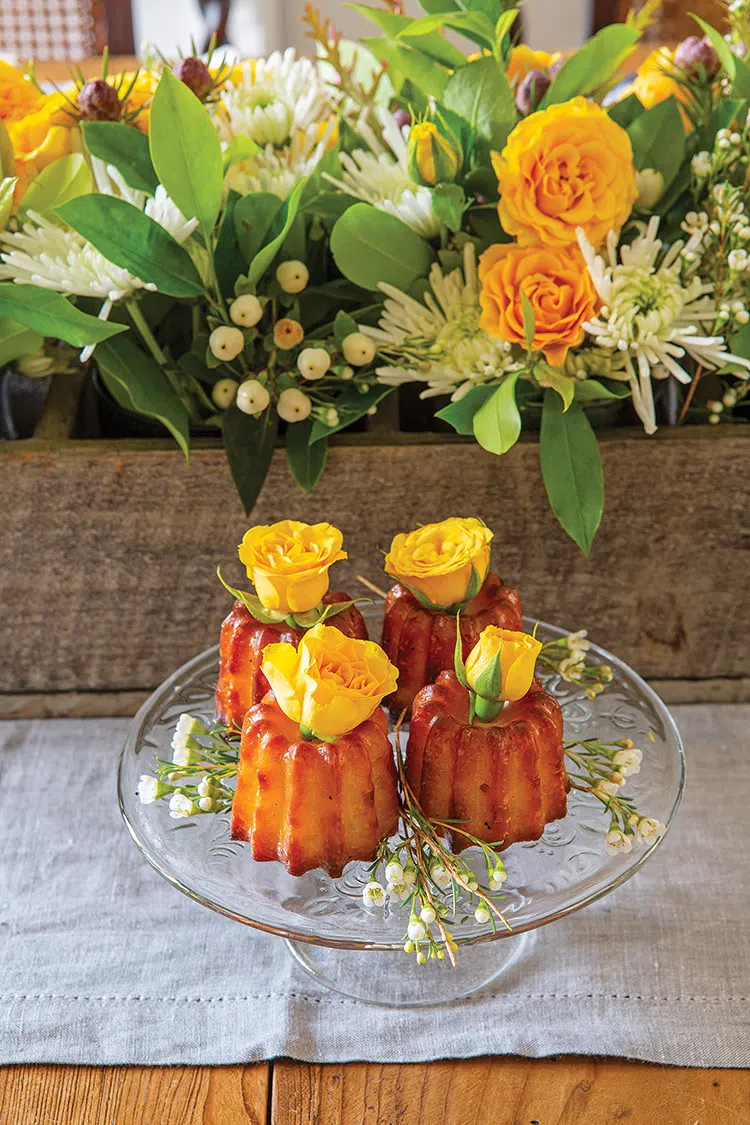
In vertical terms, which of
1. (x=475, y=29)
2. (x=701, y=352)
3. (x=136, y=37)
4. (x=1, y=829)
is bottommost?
(x=1, y=829)

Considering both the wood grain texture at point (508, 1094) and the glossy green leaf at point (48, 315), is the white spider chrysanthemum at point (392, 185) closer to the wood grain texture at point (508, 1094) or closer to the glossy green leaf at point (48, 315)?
the glossy green leaf at point (48, 315)

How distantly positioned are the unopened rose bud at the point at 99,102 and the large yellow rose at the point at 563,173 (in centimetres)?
22

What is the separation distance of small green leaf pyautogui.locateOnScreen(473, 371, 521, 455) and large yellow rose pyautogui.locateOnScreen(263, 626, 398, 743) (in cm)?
18

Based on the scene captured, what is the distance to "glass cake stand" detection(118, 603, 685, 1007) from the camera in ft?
1.69

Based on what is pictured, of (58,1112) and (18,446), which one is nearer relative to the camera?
(58,1112)

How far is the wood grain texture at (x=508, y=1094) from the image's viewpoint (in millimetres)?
551

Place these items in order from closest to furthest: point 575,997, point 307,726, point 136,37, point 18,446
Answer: point 307,726 < point 575,997 < point 18,446 < point 136,37

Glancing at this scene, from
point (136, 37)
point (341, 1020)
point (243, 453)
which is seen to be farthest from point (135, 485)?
point (136, 37)

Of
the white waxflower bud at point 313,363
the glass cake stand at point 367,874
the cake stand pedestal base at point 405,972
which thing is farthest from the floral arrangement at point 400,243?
the cake stand pedestal base at point 405,972

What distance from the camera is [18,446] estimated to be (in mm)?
708

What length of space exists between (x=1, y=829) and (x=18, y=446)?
0.78 ft

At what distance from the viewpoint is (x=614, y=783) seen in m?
0.57

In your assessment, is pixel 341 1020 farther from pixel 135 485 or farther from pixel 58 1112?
pixel 135 485

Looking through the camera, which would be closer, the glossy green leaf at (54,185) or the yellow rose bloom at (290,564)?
the yellow rose bloom at (290,564)
